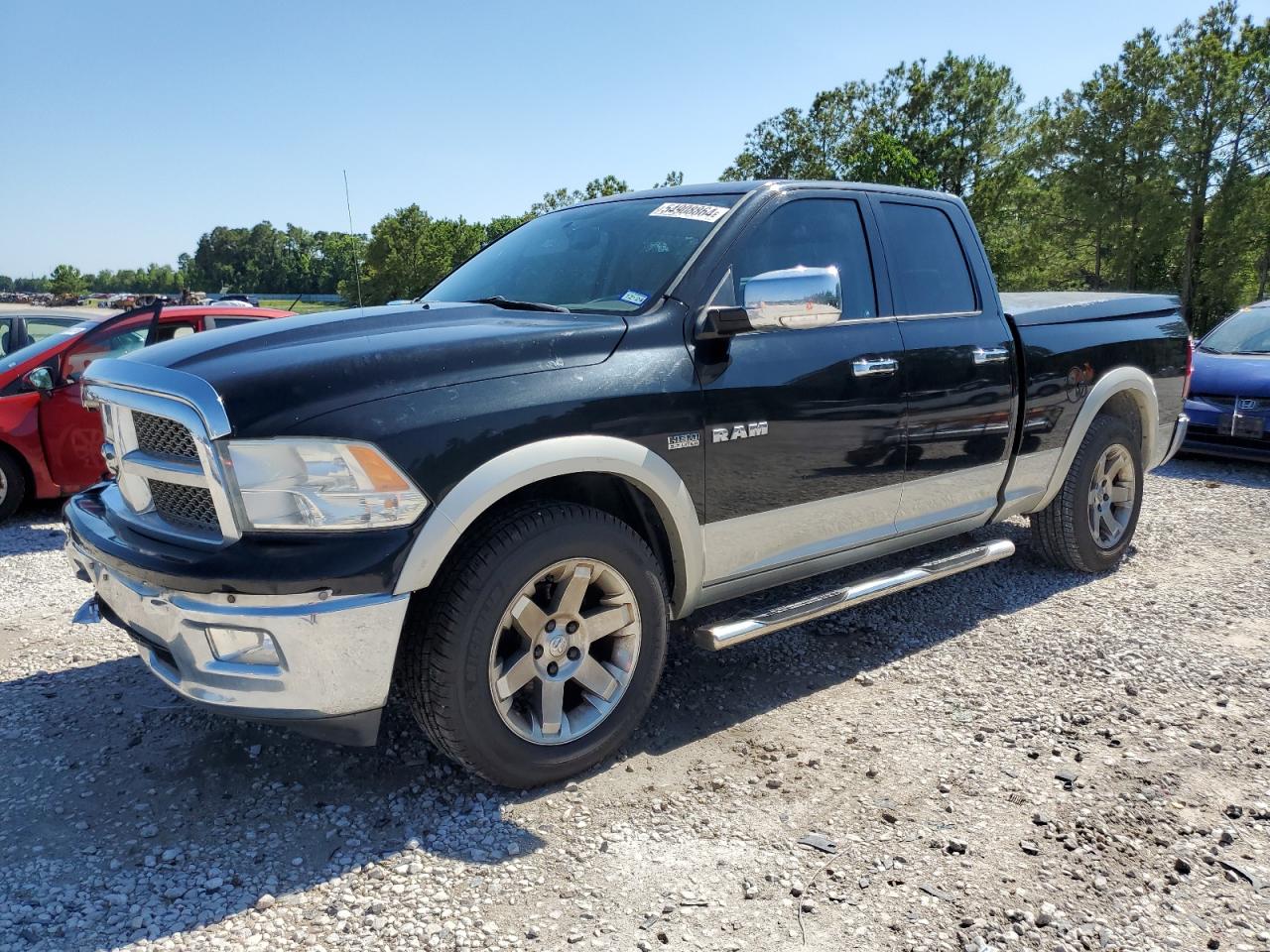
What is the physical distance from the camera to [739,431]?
3199mm

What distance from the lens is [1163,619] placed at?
4.48 m

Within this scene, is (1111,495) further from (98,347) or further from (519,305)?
(98,347)

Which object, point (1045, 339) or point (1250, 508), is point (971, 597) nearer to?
point (1045, 339)

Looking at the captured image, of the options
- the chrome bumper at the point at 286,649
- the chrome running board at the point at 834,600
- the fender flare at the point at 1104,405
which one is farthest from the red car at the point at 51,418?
the fender flare at the point at 1104,405

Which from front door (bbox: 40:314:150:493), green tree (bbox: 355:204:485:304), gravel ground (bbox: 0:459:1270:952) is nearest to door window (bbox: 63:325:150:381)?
front door (bbox: 40:314:150:493)

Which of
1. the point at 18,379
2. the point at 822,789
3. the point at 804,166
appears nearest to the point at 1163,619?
the point at 822,789

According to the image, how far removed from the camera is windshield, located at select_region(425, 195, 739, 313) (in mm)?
3348

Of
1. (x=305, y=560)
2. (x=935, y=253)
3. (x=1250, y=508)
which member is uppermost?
(x=935, y=253)

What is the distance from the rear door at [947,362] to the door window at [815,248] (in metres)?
0.19

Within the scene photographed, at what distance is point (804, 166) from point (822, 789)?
48.7 metres

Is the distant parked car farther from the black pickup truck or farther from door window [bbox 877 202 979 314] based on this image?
door window [bbox 877 202 979 314]

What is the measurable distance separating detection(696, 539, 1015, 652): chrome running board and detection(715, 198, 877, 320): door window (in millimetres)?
1115

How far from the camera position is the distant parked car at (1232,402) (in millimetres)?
7848

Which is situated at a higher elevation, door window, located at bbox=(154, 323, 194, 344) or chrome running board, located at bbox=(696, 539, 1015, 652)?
door window, located at bbox=(154, 323, 194, 344)
